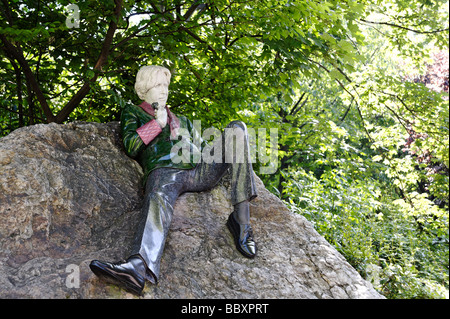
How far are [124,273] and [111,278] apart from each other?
74 millimetres

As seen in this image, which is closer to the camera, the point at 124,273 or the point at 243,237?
the point at 124,273

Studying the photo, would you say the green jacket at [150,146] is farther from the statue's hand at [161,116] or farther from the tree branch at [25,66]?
the tree branch at [25,66]

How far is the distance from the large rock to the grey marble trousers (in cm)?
18

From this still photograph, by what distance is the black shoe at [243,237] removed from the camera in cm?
297

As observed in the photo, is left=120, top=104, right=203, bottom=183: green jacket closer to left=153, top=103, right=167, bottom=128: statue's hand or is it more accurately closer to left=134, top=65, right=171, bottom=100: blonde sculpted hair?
left=153, top=103, right=167, bottom=128: statue's hand

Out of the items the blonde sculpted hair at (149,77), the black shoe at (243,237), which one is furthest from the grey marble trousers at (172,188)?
the blonde sculpted hair at (149,77)

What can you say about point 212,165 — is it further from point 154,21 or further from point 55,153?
point 154,21

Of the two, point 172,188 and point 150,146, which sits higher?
point 150,146

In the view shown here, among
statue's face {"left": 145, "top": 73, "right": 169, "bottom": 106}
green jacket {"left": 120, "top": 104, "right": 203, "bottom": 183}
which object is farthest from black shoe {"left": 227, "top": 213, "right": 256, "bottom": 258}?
statue's face {"left": 145, "top": 73, "right": 169, "bottom": 106}

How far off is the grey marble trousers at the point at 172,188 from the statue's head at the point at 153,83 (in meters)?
0.59

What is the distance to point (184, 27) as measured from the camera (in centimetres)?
421

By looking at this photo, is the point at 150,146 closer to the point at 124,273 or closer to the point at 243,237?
the point at 243,237

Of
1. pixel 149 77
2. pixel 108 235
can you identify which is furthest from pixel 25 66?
pixel 108 235

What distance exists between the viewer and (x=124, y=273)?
233cm
